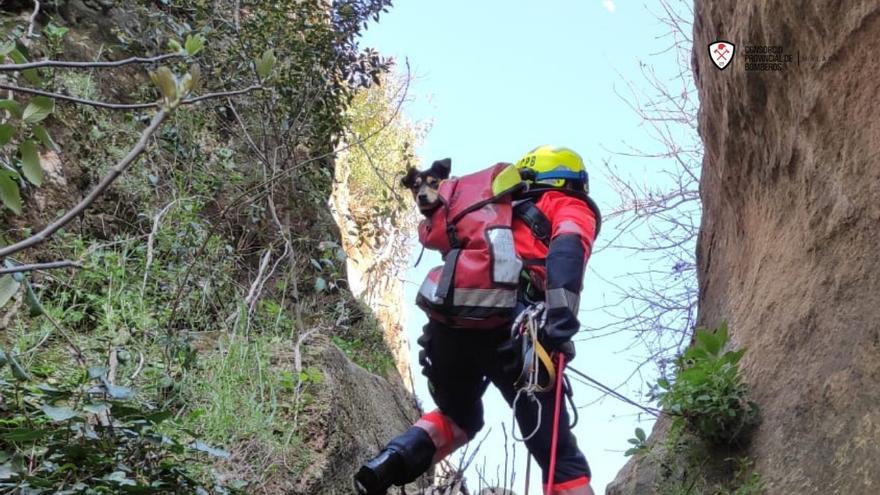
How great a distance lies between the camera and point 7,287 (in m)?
1.79

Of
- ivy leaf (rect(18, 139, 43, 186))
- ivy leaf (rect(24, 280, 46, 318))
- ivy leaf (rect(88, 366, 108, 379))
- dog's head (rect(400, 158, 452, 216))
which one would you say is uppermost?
dog's head (rect(400, 158, 452, 216))

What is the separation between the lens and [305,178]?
20.9 ft

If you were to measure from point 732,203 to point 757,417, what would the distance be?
148 cm

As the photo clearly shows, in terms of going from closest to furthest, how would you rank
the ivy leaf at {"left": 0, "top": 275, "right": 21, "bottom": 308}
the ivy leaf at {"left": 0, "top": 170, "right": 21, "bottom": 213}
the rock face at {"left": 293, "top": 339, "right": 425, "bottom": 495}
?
the ivy leaf at {"left": 0, "top": 275, "right": 21, "bottom": 308}
the ivy leaf at {"left": 0, "top": 170, "right": 21, "bottom": 213}
the rock face at {"left": 293, "top": 339, "right": 425, "bottom": 495}

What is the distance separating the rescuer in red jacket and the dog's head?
2.7 inches

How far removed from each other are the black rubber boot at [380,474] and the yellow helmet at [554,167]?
1501 mm

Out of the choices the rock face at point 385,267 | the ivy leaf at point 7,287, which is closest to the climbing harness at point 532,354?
the ivy leaf at point 7,287

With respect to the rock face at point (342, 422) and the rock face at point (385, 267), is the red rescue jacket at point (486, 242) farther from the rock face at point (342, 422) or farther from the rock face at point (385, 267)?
the rock face at point (385, 267)

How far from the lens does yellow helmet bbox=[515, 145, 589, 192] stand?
372 centimetres

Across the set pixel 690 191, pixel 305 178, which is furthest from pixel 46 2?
pixel 690 191

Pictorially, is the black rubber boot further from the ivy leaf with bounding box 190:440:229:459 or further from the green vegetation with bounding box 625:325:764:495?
the green vegetation with bounding box 625:325:764:495

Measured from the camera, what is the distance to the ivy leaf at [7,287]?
1.77m
